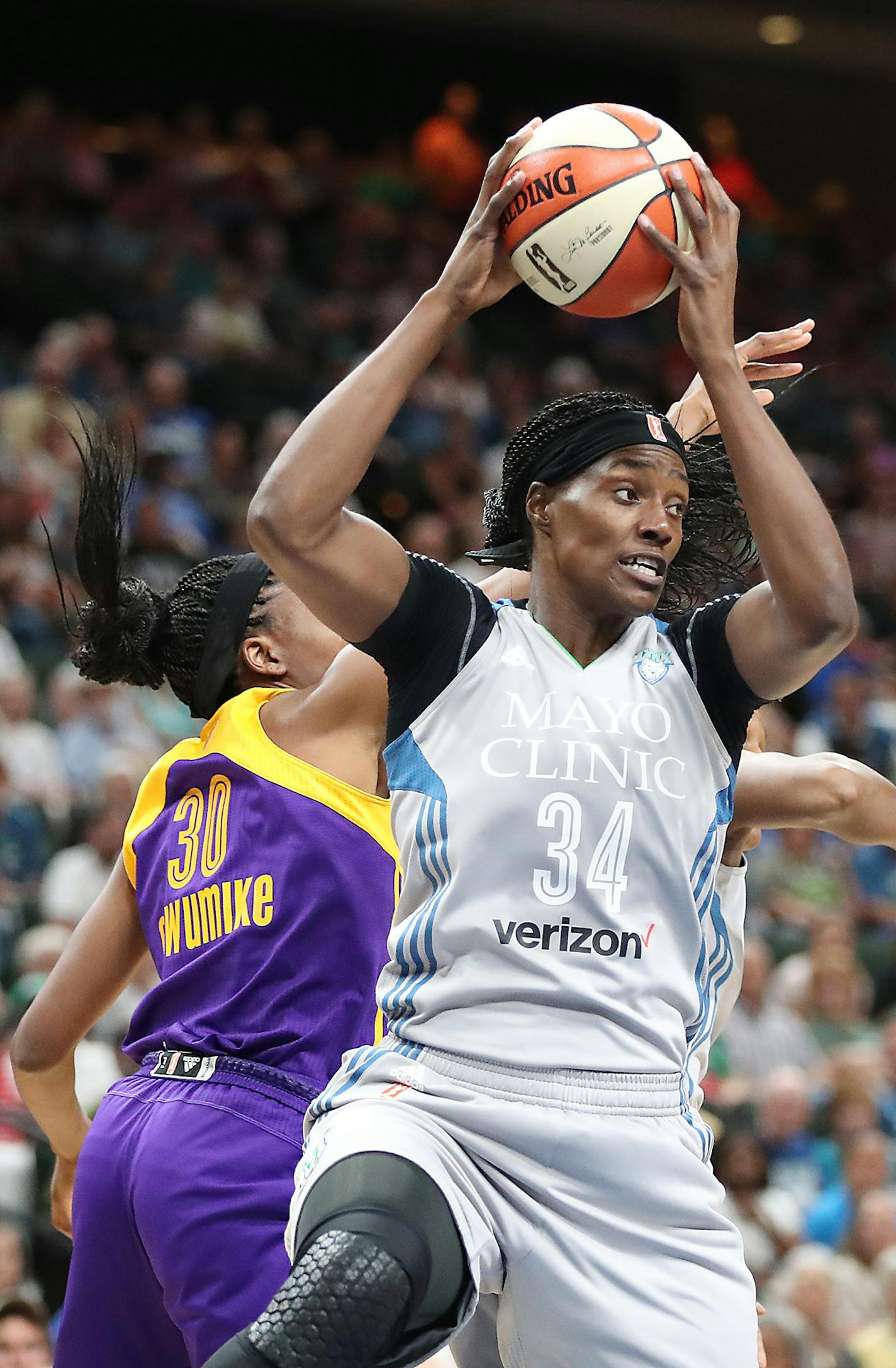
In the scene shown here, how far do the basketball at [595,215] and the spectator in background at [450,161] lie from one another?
13225 mm

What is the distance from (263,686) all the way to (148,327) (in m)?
9.81

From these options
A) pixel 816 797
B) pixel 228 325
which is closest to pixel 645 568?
pixel 816 797

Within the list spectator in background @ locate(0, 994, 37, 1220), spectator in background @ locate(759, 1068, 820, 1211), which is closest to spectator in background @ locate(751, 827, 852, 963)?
spectator in background @ locate(759, 1068, 820, 1211)

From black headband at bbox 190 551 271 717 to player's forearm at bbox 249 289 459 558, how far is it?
37.4 inches

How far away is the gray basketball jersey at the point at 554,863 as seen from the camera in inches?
107

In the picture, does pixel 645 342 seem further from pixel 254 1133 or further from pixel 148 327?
pixel 254 1133

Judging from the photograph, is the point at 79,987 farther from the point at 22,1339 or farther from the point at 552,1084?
the point at 22,1339

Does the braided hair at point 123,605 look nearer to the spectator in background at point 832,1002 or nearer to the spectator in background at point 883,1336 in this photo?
the spectator in background at point 883,1336

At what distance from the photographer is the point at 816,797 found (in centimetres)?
358

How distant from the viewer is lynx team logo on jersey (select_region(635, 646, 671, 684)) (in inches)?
117

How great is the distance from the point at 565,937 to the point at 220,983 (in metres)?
0.89

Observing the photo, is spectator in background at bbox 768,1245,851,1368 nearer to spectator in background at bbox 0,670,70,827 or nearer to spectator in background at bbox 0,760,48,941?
spectator in background at bbox 0,760,48,941

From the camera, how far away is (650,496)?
301cm

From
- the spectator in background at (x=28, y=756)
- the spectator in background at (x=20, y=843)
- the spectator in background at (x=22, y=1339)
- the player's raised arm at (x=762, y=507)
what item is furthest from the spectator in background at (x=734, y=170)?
the player's raised arm at (x=762, y=507)
